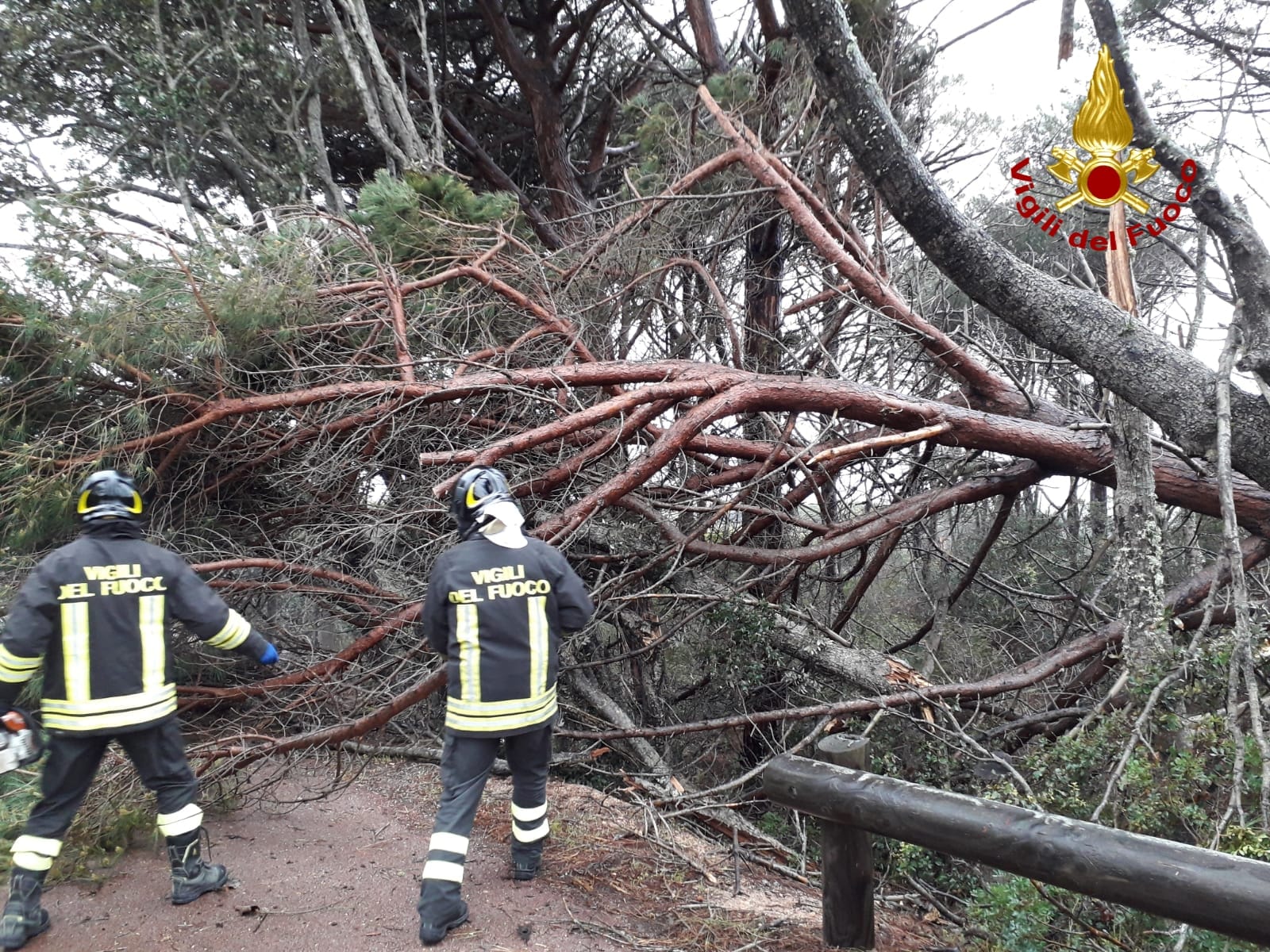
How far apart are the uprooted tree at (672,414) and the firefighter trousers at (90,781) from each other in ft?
2.02

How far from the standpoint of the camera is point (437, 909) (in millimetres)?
2854

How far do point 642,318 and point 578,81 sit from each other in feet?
14.3

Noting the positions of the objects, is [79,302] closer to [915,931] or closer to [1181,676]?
[915,931]

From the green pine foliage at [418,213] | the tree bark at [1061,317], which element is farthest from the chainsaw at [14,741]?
the tree bark at [1061,317]

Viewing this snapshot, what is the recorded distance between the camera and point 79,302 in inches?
162

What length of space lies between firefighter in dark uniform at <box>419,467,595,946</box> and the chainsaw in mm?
1459

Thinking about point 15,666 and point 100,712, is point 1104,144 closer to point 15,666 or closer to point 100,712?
point 100,712

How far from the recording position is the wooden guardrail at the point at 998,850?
1.82m

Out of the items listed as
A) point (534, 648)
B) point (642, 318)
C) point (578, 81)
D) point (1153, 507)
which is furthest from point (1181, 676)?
point (578, 81)

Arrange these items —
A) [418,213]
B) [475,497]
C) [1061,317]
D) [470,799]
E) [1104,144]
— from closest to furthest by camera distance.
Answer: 1. [470,799]
2. [475,497]
3. [1061,317]
4. [1104,144]
5. [418,213]

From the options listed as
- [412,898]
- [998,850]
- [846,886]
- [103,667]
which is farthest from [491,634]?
[998,850]

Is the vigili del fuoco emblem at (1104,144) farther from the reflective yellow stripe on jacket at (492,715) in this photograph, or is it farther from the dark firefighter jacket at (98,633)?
the dark firefighter jacket at (98,633)

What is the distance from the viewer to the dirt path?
9.53 feet

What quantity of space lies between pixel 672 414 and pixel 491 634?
2.88 meters
